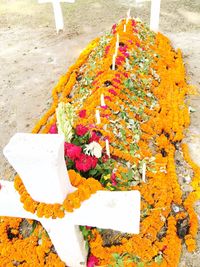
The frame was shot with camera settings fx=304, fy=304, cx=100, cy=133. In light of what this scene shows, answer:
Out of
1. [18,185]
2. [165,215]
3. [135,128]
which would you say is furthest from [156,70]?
[18,185]

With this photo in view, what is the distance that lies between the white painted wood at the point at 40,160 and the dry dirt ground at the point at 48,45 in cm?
224

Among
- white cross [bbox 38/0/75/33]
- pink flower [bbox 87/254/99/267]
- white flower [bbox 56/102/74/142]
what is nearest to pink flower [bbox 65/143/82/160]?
white flower [bbox 56/102/74/142]

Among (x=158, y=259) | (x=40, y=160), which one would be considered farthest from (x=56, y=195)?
(x=158, y=259)

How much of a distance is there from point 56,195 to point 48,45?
7.66m

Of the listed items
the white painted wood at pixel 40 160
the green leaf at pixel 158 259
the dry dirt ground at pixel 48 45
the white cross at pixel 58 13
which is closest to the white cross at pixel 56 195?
the white painted wood at pixel 40 160

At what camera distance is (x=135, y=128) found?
5020 mm

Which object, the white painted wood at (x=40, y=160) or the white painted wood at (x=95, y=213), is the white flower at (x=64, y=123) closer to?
the white painted wood at (x=95, y=213)

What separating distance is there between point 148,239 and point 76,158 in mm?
1436

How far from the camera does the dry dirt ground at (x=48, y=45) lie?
6363 mm

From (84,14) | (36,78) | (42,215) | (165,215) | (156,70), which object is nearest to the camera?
(42,215)

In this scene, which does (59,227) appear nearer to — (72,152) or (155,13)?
(72,152)

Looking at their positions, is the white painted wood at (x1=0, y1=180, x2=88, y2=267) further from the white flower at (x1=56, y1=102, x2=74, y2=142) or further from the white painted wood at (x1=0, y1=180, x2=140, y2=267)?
the white flower at (x1=56, y1=102, x2=74, y2=142)

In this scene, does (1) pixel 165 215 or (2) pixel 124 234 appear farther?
(1) pixel 165 215

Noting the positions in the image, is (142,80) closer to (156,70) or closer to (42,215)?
(156,70)
